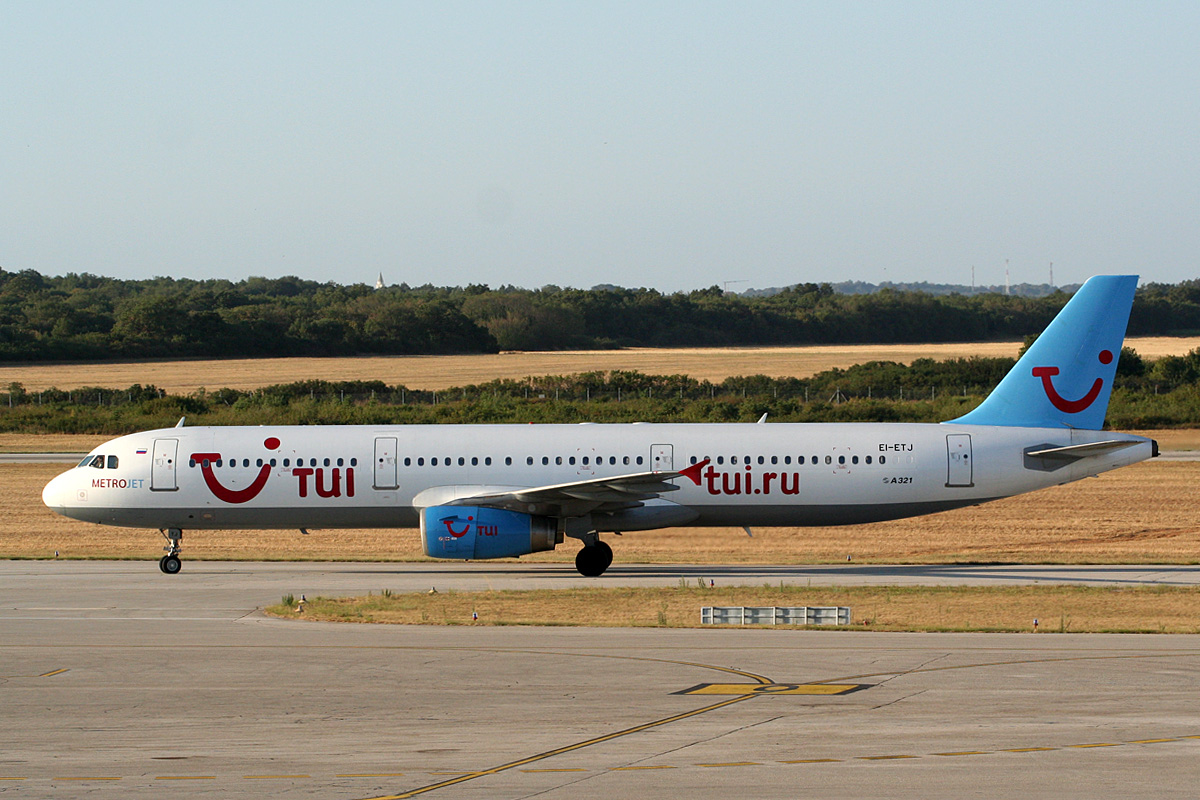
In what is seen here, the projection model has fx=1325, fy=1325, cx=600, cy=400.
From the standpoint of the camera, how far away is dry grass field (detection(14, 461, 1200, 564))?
125 feet

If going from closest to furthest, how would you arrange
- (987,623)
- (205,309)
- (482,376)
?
(987,623) < (482,376) < (205,309)

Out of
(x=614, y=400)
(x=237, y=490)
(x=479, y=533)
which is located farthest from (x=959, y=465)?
(x=614, y=400)

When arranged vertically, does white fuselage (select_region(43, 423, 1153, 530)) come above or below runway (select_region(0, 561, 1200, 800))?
above

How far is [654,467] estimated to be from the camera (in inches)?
1357

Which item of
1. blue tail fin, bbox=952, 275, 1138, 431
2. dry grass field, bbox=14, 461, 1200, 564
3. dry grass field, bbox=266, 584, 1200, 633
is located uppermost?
blue tail fin, bbox=952, 275, 1138, 431

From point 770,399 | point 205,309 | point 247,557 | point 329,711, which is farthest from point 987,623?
point 205,309

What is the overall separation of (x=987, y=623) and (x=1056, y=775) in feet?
36.1

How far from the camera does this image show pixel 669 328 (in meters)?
141

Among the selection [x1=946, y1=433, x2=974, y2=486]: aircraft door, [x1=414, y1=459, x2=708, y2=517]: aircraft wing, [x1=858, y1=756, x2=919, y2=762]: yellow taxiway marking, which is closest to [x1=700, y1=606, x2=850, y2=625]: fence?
[x1=414, y1=459, x2=708, y2=517]: aircraft wing

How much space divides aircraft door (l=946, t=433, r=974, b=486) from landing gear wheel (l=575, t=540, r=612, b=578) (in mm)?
9084

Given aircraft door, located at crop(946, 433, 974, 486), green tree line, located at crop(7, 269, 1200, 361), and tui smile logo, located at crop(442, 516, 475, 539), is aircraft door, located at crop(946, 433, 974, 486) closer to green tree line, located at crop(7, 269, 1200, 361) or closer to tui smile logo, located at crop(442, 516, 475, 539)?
tui smile logo, located at crop(442, 516, 475, 539)

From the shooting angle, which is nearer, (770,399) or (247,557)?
(247,557)

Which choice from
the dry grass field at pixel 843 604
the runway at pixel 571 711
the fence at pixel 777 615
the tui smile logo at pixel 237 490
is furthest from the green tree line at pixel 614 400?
the runway at pixel 571 711

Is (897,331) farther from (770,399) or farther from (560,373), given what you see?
(770,399)
